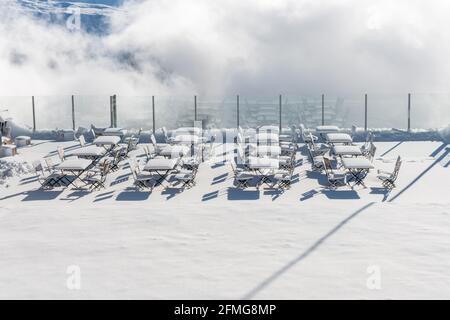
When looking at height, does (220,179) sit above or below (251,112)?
below

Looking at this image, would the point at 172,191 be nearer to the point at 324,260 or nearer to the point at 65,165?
the point at 65,165

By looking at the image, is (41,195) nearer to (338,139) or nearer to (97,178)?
(97,178)

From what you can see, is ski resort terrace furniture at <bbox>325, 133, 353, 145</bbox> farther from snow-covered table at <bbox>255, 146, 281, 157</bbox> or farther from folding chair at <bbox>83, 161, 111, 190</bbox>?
folding chair at <bbox>83, 161, 111, 190</bbox>

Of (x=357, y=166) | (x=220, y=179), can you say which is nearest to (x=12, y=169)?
(x=220, y=179)

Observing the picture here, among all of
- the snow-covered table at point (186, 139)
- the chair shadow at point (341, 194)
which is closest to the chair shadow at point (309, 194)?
the chair shadow at point (341, 194)

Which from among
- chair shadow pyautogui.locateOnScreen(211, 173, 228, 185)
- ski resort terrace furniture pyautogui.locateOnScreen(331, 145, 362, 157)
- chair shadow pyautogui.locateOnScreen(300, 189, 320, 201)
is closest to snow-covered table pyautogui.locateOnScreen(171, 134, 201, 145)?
chair shadow pyautogui.locateOnScreen(211, 173, 228, 185)
